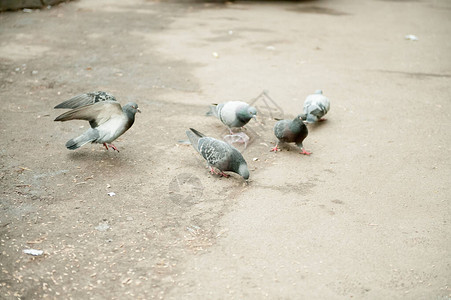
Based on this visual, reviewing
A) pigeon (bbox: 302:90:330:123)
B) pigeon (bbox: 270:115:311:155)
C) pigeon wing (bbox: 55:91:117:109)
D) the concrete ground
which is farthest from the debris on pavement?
pigeon (bbox: 302:90:330:123)

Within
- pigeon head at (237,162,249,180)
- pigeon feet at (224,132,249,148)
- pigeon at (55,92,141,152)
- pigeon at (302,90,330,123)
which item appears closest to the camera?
pigeon head at (237,162,249,180)

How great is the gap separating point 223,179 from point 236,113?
902 mm

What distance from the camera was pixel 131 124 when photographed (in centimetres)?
479

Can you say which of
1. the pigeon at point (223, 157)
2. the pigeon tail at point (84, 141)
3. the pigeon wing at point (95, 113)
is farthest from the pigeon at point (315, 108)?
the pigeon tail at point (84, 141)

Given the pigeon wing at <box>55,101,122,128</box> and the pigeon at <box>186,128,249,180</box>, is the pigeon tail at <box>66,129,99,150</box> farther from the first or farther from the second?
the pigeon at <box>186,128,249,180</box>

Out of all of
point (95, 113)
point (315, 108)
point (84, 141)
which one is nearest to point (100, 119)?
point (95, 113)

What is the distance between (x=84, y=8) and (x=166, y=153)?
7.11 meters

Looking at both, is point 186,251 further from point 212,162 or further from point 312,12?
point 312,12

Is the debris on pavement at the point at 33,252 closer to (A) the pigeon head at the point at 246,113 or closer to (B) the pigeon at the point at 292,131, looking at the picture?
(A) the pigeon head at the point at 246,113

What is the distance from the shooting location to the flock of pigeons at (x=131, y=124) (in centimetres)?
445

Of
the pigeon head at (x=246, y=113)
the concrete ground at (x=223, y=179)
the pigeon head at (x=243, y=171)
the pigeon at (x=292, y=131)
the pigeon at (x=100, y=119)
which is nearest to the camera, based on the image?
the concrete ground at (x=223, y=179)

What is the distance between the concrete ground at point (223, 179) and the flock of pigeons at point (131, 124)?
0.65 ft

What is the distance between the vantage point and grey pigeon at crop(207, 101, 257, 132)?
515 centimetres

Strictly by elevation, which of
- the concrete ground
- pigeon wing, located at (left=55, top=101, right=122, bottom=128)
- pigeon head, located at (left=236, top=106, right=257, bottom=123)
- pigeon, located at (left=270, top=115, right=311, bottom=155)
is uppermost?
pigeon wing, located at (left=55, top=101, right=122, bottom=128)
